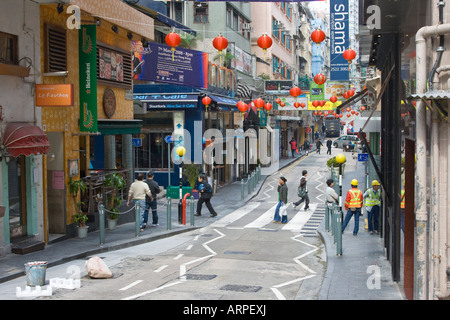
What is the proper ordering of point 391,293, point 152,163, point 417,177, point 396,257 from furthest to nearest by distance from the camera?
point 152,163 → point 396,257 → point 391,293 → point 417,177

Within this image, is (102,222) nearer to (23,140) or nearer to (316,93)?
(23,140)

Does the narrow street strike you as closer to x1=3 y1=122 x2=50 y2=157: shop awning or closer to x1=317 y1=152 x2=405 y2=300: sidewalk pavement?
x1=317 y1=152 x2=405 y2=300: sidewalk pavement

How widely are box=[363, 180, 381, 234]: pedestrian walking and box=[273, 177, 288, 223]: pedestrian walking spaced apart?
4.17m

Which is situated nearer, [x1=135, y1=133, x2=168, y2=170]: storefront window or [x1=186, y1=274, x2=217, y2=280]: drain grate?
[x1=186, y1=274, x2=217, y2=280]: drain grate

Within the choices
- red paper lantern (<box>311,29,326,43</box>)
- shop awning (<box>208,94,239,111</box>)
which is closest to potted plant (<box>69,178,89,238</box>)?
red paper lantern (<box>311,29,326,43</box>)

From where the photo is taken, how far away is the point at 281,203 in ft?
70.6

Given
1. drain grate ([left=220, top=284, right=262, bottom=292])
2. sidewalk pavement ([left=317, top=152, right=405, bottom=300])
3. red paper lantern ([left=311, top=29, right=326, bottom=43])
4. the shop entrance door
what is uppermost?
red paper lantern ([left=311, top=29, right=326, bottom=43])

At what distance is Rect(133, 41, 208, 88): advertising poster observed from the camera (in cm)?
2323

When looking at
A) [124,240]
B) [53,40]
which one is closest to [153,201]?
[124,240]

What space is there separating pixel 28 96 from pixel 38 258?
3.99 meters

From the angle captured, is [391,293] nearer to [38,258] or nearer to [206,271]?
[206,271]

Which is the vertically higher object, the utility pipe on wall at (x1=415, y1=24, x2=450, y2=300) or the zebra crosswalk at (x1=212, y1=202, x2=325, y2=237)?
the utility pipe on wall at (x1=415, y1=24, x2=450, y2=300)

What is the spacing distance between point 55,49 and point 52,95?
202cm

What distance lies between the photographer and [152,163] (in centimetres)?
3031
